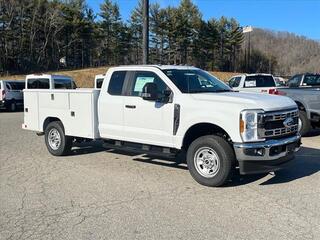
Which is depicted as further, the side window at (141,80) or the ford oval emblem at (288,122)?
the side window at (141,80)

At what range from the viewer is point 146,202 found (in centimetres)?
622

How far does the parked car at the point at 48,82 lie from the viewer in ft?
72.0

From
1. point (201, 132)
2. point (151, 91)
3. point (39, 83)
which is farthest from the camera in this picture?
point (39, 83)

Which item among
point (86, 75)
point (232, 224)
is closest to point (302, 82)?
point (232, 224)

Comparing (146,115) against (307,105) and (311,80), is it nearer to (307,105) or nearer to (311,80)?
(307,105)

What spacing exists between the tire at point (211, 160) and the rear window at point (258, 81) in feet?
37.8

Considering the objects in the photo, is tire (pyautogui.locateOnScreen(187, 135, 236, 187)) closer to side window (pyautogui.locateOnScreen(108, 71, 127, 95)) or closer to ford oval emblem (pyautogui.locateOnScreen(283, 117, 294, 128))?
ford oval emblem (pyautogui.locateOnScreen(283, 117, 294, 128))

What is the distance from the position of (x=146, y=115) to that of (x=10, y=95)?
18622mm

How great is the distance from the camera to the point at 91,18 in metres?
85.9

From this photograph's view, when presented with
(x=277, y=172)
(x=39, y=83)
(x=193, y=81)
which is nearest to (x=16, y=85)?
(x=39, y=83)

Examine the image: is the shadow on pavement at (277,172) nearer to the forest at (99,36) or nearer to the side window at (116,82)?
the side window at (116,82)

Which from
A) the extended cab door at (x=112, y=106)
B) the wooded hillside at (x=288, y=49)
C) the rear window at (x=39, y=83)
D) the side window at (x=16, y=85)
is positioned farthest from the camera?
the wooded hillside at (x=288, y=49)

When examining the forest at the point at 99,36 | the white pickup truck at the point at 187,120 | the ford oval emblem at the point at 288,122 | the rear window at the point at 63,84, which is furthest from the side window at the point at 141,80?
the forest at the point at 99,36

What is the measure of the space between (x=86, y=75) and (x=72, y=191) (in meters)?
50.3
